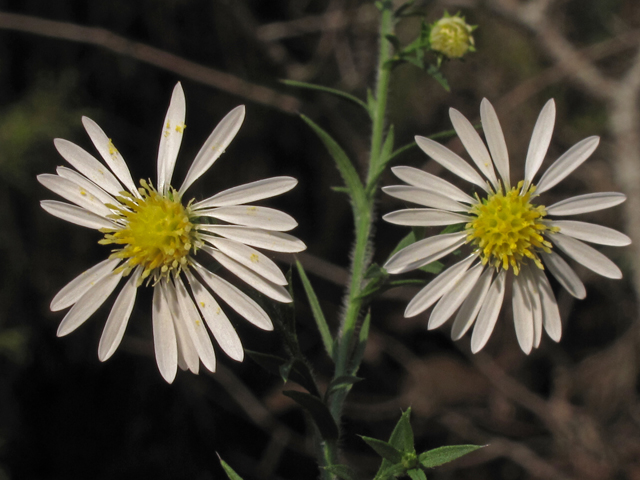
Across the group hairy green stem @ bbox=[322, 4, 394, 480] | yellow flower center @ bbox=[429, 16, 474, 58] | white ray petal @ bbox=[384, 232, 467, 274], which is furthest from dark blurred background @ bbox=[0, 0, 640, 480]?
yellow flower center @ bbox=[429, 16, 474, 58]

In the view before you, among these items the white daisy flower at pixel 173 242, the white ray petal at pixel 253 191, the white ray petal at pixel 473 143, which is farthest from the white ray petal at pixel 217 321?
the white ray petal at pixel 473 143

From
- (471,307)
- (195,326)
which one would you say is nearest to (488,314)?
(471,307)

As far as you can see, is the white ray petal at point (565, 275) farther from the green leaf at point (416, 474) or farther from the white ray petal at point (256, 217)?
the white ray petal at point (256, 217)

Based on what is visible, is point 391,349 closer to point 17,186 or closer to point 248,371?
point 248,371

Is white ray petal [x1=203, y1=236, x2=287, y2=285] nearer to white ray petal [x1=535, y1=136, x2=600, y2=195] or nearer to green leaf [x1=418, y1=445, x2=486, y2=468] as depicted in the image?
green leaf [x1=418, y1=445, x2=486, y2=468]

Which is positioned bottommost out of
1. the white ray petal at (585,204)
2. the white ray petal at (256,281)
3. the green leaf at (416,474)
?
the green leaf at (416,474)

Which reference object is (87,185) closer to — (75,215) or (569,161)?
(75,215)

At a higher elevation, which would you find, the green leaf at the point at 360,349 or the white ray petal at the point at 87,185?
the white ray petal at the point at 87,185
